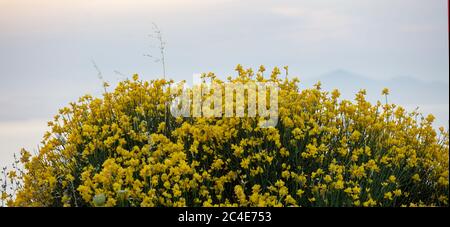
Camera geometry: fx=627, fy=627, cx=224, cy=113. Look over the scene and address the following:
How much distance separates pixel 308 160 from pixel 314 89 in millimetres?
716

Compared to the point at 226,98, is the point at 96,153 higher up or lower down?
lower down

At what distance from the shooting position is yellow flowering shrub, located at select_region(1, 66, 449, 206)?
12.4 feet

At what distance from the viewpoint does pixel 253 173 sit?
388cm

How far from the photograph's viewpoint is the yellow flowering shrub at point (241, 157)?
378cm

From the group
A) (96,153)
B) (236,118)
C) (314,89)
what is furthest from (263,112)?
(96,153)

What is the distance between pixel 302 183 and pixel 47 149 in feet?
6.26

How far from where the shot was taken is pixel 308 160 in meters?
4.06

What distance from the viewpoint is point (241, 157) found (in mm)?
4055

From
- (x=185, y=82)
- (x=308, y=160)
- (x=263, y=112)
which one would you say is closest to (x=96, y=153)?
(x=185, y=82)

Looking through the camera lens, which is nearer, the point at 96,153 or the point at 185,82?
the point at 96,153
